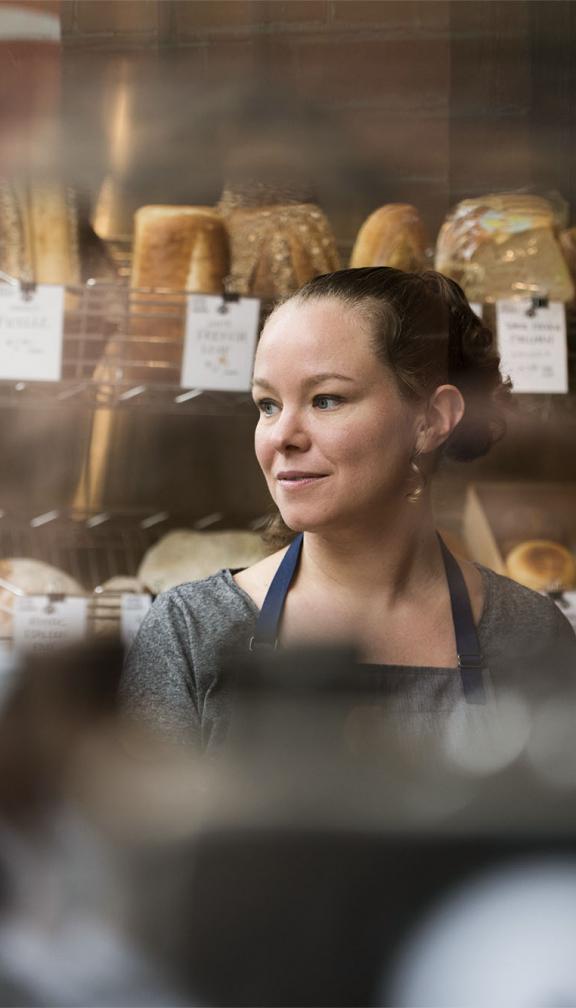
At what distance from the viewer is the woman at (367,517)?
0.65m

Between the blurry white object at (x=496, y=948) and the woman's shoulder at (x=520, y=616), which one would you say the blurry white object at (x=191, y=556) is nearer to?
the woman's shoulder at (x=520, y=616)

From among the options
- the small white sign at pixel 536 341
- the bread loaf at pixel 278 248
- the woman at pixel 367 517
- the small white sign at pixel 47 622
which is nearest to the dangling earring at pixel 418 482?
the woman at pixel 367 517

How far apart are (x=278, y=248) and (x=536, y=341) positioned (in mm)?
317

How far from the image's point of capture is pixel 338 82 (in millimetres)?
795

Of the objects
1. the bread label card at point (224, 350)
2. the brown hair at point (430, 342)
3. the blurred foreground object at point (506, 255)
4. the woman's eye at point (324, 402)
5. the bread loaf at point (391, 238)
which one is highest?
the blurred foreground object at point (506, 255)

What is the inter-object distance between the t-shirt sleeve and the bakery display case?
0.11 metres

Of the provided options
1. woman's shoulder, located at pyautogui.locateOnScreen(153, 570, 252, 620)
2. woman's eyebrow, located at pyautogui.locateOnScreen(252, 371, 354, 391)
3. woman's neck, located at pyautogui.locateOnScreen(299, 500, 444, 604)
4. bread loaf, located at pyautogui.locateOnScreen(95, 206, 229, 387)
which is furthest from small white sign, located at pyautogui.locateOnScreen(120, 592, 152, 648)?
woman's eyebrow, located at pyautogui.locateOnScreen(252, 371, 354, 391)

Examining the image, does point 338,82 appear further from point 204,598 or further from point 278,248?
point 278,248

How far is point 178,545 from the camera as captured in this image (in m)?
1.66

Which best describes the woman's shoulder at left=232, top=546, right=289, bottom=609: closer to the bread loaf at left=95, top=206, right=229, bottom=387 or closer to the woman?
the woman

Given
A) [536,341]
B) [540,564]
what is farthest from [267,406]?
[540,564]

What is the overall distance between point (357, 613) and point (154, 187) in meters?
0.60

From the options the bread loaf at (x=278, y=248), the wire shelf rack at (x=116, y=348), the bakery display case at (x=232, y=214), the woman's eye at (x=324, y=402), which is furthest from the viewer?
the wire shelf rack at (x=116, y=348)

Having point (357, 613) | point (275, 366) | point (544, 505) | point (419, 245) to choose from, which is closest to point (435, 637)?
point (357, 613)
